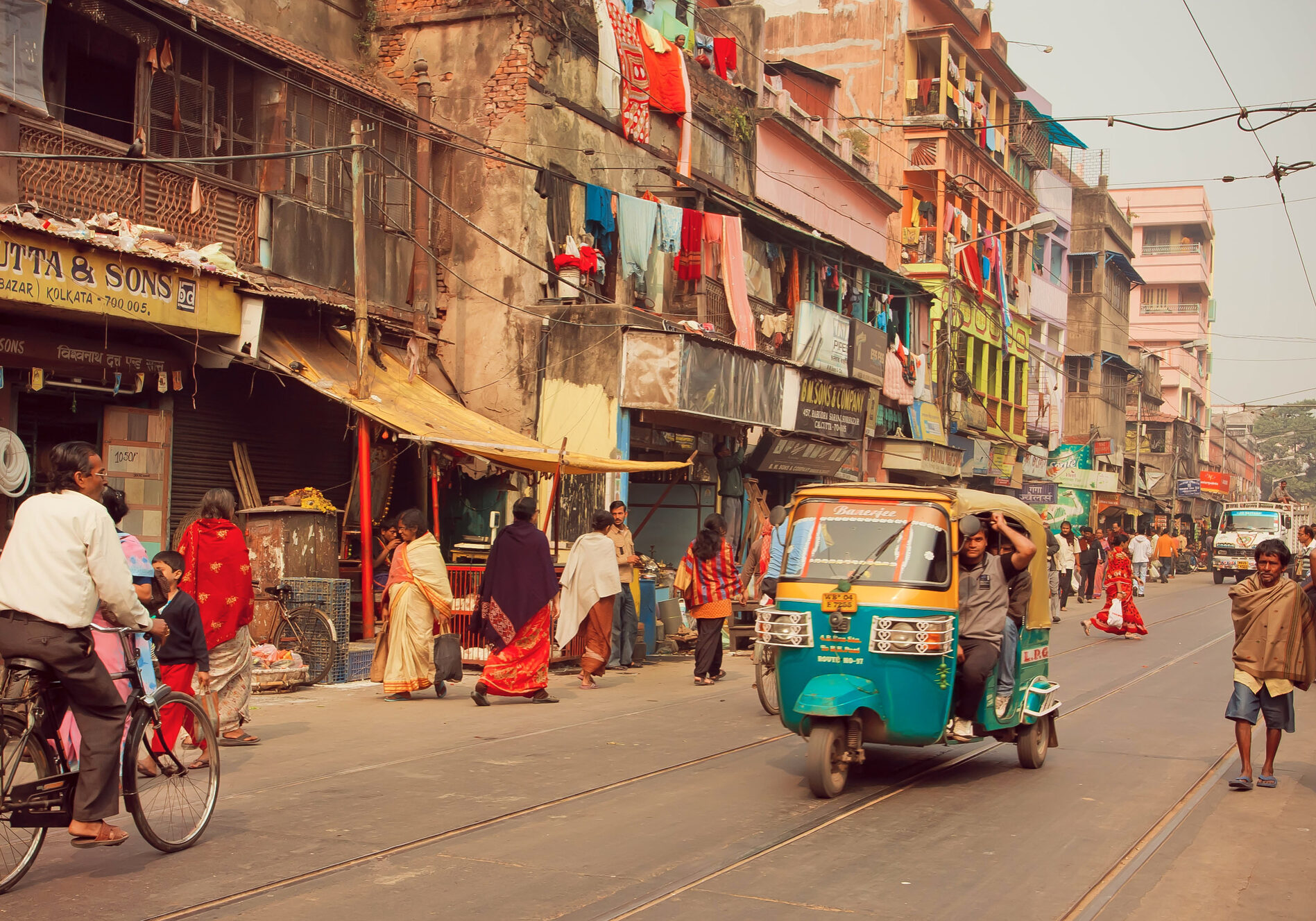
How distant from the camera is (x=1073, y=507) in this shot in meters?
53.4

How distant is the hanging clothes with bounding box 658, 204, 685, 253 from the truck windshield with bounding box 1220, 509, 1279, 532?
32.8 metres

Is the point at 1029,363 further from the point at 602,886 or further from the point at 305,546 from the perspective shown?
the point at 602,886

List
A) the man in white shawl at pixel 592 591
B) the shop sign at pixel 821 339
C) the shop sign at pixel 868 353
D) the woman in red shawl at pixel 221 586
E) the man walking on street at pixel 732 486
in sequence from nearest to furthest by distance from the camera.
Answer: the woman in red shawl at pixel 221 586 → the man in white shawl at pixel 592 591 → the man walking on street at pixel 732 486 → the shop sign at pixel 821 339 → the shop sign at pixel 868 353

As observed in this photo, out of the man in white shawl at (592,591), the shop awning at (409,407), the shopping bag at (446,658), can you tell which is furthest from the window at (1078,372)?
the shopping bag at (446,658)

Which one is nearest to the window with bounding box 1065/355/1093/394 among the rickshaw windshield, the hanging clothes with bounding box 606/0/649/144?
the hanging clothes with bounding box 606/0/649/144

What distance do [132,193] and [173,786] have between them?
9392 millimetres

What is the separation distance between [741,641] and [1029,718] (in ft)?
31.9

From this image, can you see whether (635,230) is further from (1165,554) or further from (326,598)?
(1165,554)

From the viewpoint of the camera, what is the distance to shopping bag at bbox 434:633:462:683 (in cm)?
1262

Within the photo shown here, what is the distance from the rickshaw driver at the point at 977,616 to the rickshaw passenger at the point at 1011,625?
12 centimetres

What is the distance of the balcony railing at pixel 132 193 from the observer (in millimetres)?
12938

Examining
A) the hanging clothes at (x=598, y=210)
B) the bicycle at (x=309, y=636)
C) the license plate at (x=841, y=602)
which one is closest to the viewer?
the license plate at (x=841, y=602)

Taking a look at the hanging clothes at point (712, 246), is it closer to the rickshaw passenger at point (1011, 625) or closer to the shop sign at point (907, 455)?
the shop sign at point (907, 455)

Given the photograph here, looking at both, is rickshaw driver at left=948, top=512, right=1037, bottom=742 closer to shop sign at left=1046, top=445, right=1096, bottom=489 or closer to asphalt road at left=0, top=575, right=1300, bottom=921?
asphalt road at left=0, top=575, right=1300, bottom=921
